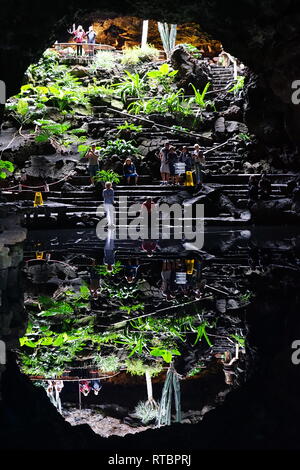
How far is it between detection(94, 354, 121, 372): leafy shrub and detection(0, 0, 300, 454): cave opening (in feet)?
0.09

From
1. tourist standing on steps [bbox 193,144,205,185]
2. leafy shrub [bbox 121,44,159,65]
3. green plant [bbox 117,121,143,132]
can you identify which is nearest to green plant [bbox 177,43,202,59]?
leafy shrub [bbox 121,44,159,65]

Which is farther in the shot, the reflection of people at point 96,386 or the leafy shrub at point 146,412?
the reflection of people at point 96,386

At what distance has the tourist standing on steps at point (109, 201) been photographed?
15.1 meters

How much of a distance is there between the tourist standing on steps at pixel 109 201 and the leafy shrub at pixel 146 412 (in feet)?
37.3

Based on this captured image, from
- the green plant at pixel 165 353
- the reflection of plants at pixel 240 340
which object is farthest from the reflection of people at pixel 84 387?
the reflection of plants at pixel 240 340

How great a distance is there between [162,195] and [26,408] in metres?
13.7

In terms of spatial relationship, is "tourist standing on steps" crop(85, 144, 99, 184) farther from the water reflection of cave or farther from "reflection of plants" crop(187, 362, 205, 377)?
"reflection of plants" crop(187, 362, 205, 377)

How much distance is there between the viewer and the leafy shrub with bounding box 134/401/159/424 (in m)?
3.83

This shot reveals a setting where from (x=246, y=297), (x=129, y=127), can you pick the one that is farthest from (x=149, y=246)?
(x=129, y=127)

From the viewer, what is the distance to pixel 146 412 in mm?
3893

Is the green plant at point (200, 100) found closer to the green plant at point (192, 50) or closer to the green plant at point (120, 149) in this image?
the green plant at point (192, 50)

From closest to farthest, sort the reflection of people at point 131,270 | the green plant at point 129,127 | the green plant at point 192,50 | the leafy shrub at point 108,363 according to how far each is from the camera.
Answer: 1. the leafy shrub at point 108,363
2. the reflection of people at point 131,270
3. the green plant at point 129,127
4. the green plant at point 192,50

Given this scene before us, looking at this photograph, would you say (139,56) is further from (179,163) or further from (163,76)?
(179,163)
